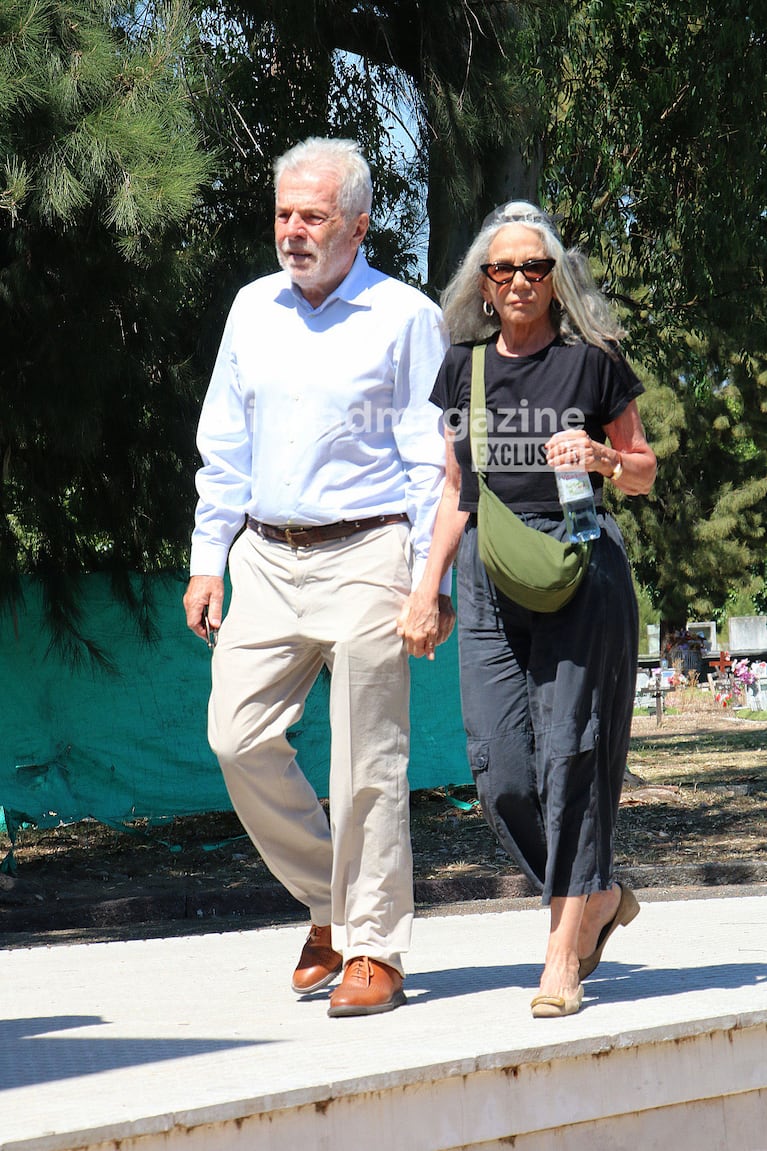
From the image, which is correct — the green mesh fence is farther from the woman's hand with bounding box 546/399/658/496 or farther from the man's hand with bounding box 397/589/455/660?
the woman's hand with bounding box 546/399/658/496

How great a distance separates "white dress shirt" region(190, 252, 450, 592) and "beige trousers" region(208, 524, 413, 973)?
108 millimetres

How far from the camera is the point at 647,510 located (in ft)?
128

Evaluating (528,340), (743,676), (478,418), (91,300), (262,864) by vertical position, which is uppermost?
(91,300)

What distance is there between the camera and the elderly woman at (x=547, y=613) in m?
3.45

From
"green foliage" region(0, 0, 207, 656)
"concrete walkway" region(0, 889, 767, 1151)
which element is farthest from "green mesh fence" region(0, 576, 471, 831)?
"concrete walkway" region(0, 889, 767, 1151)

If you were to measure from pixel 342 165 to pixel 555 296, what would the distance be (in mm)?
650

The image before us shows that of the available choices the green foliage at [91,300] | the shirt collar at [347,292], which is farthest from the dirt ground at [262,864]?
the shirt collar at [347,292]

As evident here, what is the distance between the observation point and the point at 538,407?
11.5ft

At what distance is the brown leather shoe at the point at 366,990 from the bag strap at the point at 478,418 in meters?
1.25

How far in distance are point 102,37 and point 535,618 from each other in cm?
487

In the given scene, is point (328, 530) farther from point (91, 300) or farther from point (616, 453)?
point (91, 300)

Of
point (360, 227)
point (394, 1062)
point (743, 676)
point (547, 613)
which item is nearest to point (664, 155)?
point (360, 227)

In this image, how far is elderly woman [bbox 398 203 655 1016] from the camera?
3453mm

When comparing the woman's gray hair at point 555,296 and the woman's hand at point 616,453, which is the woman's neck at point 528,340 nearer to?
the woman's gray hair at point 555,296
